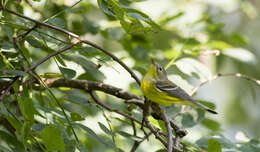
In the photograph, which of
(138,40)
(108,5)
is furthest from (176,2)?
(108,5)

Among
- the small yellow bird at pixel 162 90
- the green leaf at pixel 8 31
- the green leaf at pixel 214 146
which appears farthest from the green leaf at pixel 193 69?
the green leaf at pixel 8 31

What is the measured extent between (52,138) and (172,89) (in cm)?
110

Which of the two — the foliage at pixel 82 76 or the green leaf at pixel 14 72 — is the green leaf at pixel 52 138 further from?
the green leaf at pixel 14 72

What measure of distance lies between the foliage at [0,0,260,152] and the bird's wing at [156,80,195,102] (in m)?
0.06

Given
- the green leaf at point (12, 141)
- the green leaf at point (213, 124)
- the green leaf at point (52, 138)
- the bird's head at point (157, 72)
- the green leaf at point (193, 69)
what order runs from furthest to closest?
the green leaf at point (213, 124)
the bird's head at point (157, 72)
the green leaf at point (193, 69)
the green leaf at point (12, 141)
the green leaf at point (52, 138)

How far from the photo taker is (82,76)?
84.1 inches

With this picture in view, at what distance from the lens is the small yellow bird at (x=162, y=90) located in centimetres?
184

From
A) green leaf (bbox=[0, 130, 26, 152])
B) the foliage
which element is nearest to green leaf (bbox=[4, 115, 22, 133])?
the foliage

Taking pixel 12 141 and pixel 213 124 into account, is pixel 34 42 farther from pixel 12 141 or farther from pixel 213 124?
pixel 213 124

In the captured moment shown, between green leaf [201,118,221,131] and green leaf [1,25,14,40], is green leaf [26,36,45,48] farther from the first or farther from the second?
green leaf [201,118,221,131]

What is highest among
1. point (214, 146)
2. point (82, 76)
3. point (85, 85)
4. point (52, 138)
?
point (82, 76)

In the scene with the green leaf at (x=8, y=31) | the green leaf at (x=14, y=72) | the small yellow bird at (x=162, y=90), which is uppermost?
the small yellow bird at (x=162, y=90)

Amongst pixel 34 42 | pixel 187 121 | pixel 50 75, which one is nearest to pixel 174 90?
pixel 187 121

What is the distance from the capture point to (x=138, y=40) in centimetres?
265
